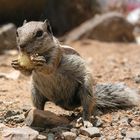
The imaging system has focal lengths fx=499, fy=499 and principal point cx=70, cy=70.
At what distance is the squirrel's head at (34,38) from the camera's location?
16.9 feet

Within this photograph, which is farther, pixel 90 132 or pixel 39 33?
pixel 39 33

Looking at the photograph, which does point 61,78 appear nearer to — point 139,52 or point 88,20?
point 139,52

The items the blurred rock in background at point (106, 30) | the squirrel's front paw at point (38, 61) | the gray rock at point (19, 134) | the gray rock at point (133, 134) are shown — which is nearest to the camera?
the gray rock at point (19, 134)

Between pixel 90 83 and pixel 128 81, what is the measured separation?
90.9 inches

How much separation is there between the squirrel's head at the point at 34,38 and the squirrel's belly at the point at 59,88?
0.38 m

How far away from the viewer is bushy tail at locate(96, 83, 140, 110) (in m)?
6.15

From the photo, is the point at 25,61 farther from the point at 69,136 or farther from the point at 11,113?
the point at 69,136

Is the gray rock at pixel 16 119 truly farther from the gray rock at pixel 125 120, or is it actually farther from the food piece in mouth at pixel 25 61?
the gray rock at pixel 125 120

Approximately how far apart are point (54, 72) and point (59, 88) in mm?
236

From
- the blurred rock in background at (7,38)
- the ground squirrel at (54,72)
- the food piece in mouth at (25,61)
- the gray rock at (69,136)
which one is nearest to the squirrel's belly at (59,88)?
the ground squirrel at (54,72)

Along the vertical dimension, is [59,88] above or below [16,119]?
above

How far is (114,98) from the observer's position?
20.3 ft

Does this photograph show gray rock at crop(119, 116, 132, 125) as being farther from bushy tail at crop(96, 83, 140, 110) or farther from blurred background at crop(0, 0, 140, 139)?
blurred background at crop(0, 0, 140, 139)

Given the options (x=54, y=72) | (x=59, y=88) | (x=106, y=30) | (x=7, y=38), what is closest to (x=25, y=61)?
(x=54, y=72)
